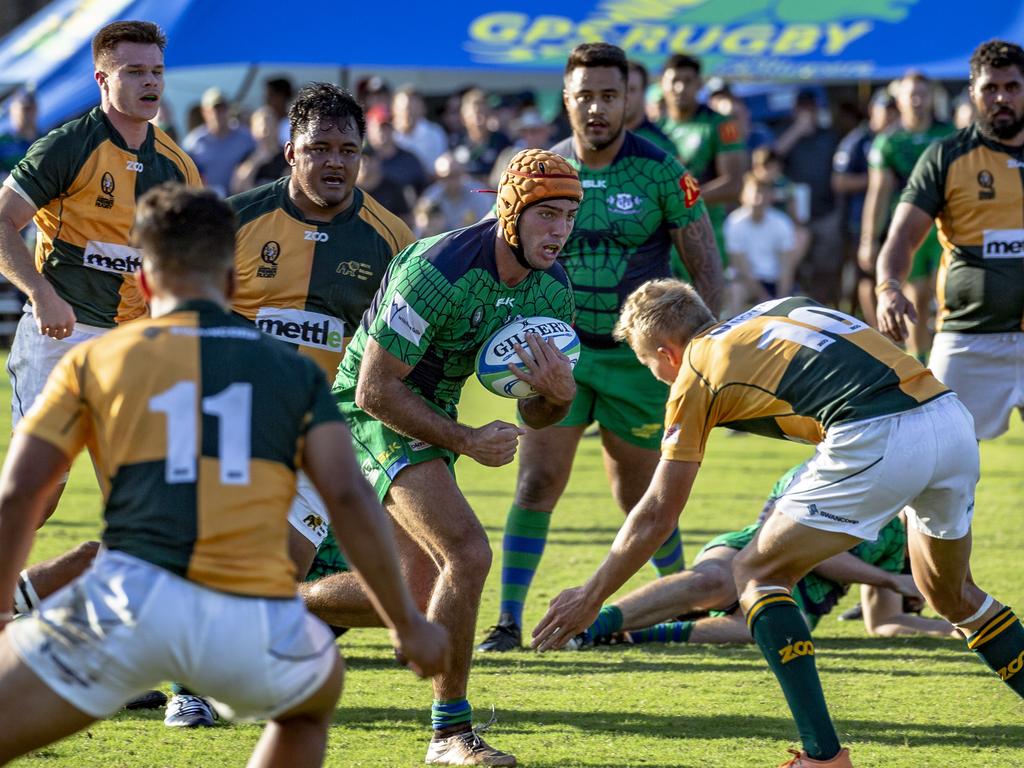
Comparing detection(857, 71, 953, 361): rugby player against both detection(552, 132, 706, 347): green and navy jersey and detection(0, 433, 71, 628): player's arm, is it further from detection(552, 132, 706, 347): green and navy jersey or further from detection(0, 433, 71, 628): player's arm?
detection(0, 433, 71, 628): player's arm

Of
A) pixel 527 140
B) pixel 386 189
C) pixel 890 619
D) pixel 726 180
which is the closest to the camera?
pixel 890 619

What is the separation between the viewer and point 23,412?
611 cm

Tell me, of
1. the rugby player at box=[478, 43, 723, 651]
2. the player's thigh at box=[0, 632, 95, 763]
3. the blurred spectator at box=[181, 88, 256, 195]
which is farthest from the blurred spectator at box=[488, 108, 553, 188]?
the player's thigh at box=[0, 632, 95, 763]

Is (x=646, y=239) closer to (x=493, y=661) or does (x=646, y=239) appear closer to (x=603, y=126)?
(x=603, y=126)

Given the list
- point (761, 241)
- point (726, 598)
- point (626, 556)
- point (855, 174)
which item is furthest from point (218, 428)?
point (855, 174)

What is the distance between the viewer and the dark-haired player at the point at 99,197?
607 centimetres

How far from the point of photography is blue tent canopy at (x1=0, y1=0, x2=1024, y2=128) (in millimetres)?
17125

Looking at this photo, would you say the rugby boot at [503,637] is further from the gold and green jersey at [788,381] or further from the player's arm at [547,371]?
the gold and green jersey at [788,381]

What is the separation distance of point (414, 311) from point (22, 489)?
5.95 feet

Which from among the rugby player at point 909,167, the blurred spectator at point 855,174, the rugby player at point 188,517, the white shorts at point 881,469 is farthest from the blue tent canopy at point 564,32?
the rugby player at point 188,517

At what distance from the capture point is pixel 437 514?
5.00 m

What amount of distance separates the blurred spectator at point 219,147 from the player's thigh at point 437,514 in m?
12.6

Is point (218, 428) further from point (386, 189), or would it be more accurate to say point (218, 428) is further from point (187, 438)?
point (386, 189)

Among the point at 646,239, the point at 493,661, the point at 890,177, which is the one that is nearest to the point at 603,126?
the point at 646,239
